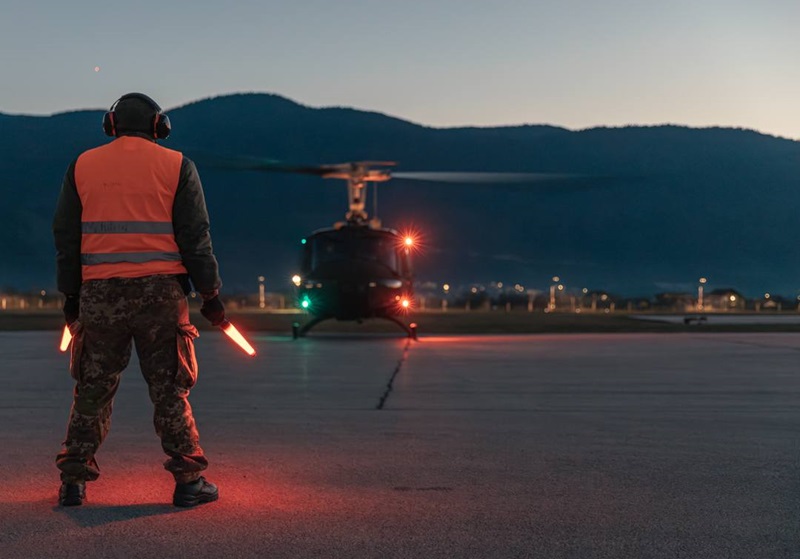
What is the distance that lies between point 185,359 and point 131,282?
47cm

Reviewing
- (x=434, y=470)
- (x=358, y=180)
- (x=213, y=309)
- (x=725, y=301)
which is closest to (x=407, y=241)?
(x=358, y=180)

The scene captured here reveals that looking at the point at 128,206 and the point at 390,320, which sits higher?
the point at 128,206

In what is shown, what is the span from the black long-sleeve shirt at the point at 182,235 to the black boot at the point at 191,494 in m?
0.97

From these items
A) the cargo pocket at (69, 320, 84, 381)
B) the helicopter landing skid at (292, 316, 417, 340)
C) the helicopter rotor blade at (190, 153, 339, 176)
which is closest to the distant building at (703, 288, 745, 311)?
the helicopter landing skid at (292, 316, 417, 340)

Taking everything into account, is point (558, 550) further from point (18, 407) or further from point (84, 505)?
point (18, 407)

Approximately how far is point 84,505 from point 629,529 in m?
2.63

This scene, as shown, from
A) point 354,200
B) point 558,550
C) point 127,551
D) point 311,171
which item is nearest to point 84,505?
point 127,551

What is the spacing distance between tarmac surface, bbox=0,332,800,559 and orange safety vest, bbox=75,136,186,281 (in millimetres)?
1208

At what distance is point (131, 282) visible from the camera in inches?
211

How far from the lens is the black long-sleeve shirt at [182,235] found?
541 cm

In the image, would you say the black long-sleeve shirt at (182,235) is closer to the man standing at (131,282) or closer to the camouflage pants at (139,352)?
the man standing at (131,282)

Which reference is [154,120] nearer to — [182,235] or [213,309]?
[182,235]

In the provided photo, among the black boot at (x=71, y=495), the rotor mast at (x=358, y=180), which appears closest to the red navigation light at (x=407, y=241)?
the rotor mast at (x=358, y=180)

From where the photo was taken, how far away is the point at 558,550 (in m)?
4.43
